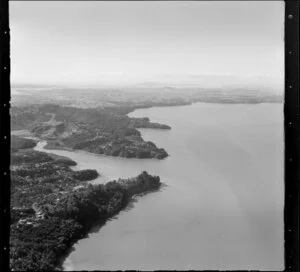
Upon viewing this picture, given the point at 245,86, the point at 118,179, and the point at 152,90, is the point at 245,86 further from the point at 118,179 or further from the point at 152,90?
the point at 118,179

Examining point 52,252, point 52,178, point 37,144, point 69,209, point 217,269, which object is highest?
point 37,144

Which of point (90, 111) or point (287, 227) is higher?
point (90, 111)

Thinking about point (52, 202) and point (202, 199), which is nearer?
point (52, 202)

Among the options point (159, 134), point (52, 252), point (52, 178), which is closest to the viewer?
point (52, 252)

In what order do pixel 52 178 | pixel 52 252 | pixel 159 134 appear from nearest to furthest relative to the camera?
pixel 52 252 → pixel 52 178 → pixel 159 134

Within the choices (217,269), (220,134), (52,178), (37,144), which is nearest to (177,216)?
(217,269)

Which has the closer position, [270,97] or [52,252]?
[52,252]
